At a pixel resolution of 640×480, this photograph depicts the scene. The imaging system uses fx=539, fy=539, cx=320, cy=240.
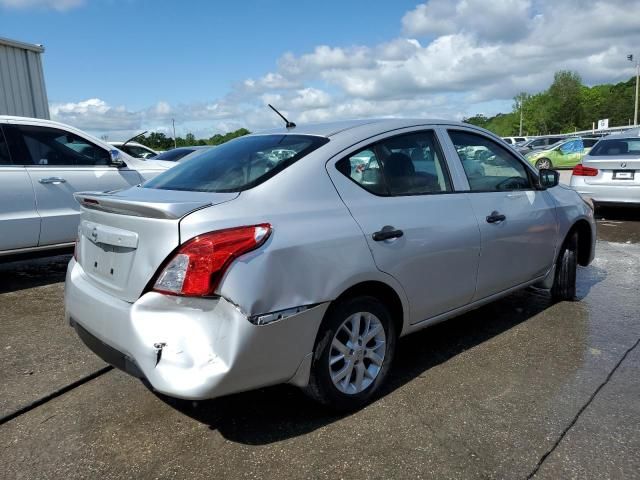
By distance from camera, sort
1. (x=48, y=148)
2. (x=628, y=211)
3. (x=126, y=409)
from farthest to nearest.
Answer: (x=628, y=211), (x=48, y=148), (x=126, y=409)

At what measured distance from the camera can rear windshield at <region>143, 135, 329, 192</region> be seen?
9.47 ft

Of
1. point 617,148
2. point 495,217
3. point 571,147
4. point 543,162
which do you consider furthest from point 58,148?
point 571,147

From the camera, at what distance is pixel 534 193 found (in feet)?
14.0

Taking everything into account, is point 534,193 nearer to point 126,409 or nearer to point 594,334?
point 594,334

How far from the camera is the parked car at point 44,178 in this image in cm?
536

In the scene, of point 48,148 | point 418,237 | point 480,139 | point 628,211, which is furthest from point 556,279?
point 628,211

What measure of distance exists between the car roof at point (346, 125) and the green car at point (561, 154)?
2062 centimetres

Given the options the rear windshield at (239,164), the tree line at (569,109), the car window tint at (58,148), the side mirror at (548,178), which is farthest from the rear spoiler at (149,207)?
the tree line at (569,109)

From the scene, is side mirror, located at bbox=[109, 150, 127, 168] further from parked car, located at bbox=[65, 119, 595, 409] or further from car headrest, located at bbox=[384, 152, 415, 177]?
car headrest, located at bbox=[384, 152, 415, 177]

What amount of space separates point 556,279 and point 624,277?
1679mm

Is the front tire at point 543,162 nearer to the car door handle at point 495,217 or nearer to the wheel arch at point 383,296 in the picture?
the car door handle at point 495,217

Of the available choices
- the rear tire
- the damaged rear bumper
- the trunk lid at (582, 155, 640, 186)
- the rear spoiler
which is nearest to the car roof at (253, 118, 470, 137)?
the rear spoiler

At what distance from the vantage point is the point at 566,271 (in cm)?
473

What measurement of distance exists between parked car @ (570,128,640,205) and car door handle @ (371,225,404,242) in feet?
24.8
